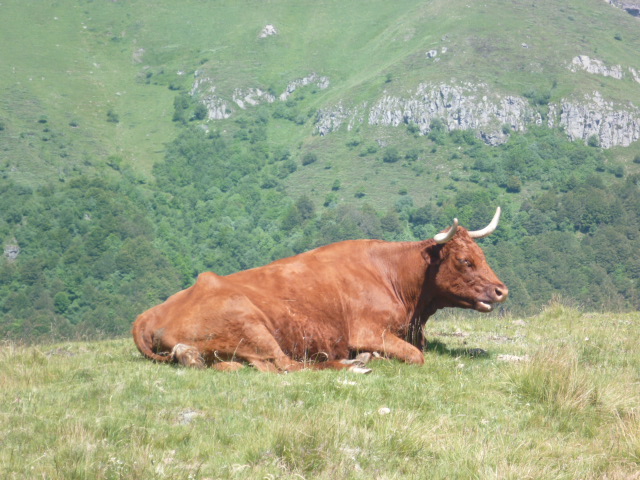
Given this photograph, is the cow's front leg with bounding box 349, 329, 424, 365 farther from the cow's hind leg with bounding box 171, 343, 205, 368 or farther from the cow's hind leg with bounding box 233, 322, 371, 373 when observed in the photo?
the cow's hind leg with bounding box 171, 343, 205, 368

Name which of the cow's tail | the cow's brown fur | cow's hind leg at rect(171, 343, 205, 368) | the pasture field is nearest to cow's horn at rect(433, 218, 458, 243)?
the cow's brown fur

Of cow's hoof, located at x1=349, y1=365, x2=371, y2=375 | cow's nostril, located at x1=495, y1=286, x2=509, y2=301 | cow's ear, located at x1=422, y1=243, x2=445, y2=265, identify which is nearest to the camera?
cow's hoof, located at x1=349, y1=365, x2=371, y2=375

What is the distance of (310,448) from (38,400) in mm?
2834

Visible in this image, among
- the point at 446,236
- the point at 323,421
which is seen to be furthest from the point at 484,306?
the point at 323,421

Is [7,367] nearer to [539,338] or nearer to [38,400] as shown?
[38,400]

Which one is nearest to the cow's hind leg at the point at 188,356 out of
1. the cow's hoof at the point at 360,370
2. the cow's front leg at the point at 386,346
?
the cow's hoof at the point at 360,370

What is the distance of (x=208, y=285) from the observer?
30.8ft

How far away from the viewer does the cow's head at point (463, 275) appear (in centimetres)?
1068

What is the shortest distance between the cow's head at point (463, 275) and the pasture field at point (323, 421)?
3.67ft

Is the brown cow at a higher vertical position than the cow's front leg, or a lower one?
higher

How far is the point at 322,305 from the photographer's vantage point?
10039 millimetres

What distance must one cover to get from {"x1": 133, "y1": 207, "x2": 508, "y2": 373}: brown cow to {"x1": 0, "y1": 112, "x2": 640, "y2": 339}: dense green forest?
309 ft

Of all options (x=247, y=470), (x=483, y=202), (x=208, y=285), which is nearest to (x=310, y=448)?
(x=247, y=470)

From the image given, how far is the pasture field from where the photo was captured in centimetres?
555
